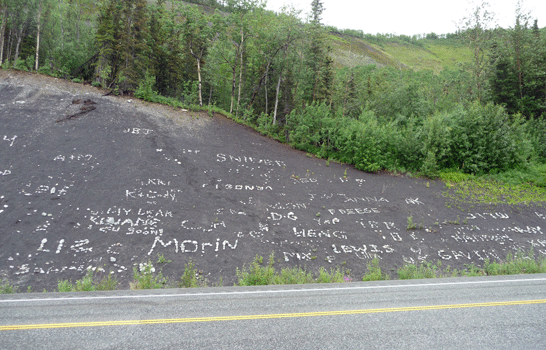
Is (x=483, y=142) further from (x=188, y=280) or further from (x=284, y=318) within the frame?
(x=188, y=280)

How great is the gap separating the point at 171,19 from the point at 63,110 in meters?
12.2

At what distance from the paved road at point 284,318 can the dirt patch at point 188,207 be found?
10.5ft

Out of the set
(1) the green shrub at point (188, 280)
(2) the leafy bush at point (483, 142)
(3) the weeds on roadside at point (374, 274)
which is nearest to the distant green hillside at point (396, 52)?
(2) the leafy bush at point (483, 142)

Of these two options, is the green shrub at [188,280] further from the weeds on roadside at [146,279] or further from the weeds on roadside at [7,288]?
the weeds on roadside at [7,288]

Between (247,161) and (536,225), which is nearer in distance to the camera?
(536,225)

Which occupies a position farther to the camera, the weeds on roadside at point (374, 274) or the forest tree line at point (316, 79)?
the forest tree line at point (316, 79)

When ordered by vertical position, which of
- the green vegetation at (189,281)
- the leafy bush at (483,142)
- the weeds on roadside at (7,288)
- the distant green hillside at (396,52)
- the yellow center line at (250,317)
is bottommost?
the weeds on roadside at (7,288)

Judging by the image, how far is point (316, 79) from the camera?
100 feet

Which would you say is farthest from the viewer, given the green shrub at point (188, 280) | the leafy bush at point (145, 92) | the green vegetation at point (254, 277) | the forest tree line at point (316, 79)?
the leafy bush at point (145, 92)

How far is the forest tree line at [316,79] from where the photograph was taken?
21781mm

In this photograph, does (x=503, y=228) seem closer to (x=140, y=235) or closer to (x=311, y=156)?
(x=311, y=156)

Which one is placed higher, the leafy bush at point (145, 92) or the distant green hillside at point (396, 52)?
the distant green hillside at point (396, 52)

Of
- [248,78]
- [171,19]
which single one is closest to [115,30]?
[171,19]

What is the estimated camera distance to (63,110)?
20.4 metres
